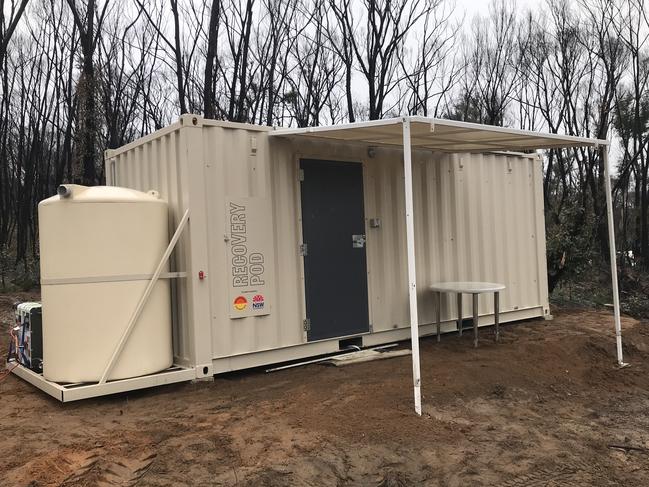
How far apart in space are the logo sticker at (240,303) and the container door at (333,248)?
0.79 metres

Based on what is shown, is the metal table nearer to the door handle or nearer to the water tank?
the door handle

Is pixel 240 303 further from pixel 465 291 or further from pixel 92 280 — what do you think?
pixel 465 291

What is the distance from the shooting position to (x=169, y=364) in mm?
5613

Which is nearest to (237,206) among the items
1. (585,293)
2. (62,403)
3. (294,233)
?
(294,233)

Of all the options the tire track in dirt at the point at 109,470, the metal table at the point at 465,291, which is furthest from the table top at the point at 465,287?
the tire track in dirt at the point at 109,470

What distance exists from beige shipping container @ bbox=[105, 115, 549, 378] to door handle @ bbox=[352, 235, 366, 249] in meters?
0.14

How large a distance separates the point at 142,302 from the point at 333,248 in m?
2.26

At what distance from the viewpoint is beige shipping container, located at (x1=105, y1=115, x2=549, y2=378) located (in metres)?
5.64

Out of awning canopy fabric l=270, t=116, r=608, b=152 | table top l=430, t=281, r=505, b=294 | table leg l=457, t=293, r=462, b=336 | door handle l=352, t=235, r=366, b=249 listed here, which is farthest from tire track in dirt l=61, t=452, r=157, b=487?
table leg l=457, t=293, r=462, b=336

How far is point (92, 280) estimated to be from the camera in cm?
513

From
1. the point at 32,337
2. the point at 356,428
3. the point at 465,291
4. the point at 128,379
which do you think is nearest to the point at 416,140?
the point at 465,291

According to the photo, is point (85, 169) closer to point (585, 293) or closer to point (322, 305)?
point (322, 305)

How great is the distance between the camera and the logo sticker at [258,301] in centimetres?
598

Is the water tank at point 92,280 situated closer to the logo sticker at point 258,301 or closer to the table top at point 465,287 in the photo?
the logo sticker at point 258,301
